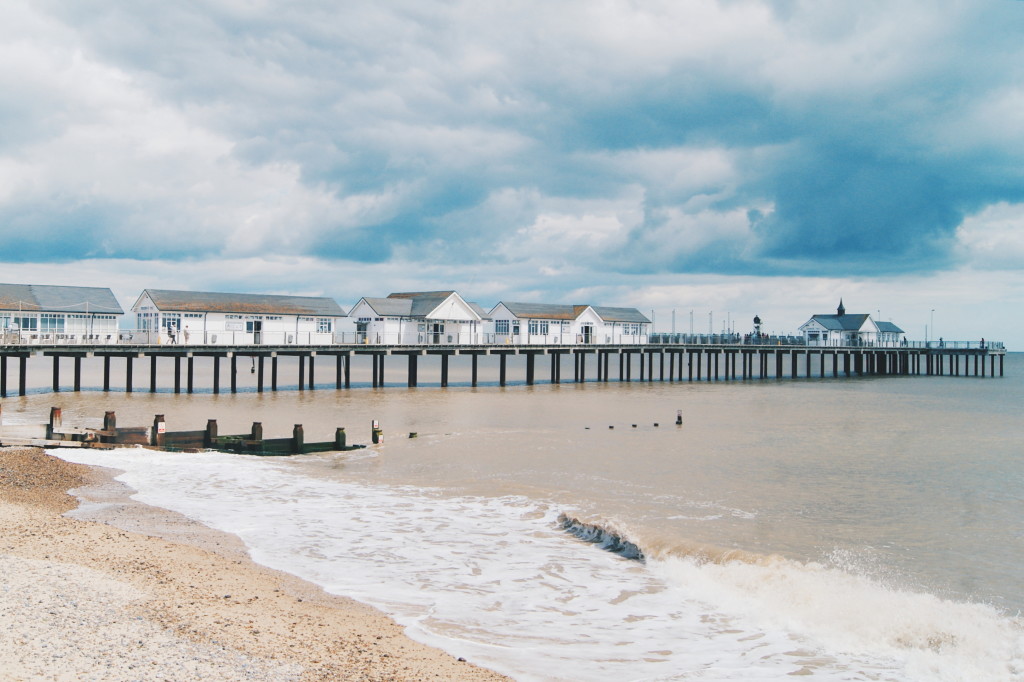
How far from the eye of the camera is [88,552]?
9.25 meters

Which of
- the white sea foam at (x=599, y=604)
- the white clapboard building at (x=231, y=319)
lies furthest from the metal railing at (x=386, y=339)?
the white sea foam at (x=599, y=604)

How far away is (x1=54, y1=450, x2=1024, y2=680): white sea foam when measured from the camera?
24.6 ft

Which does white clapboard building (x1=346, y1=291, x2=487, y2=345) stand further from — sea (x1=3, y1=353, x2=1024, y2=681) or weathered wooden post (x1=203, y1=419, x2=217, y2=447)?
weathered wooden post (x1=203, y1=419, x2=217, y2=447)

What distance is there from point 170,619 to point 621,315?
60177 millimetres

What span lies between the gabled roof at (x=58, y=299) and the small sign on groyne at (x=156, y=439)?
2223 cm

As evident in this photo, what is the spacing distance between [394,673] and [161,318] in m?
40.5

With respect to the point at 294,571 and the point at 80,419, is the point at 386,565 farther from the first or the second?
the point at 80,419

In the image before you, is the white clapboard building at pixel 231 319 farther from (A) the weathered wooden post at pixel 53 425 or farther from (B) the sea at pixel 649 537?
(A) the weathered wooden post at pixel 53 425

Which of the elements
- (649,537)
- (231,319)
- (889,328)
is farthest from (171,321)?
(889,328)

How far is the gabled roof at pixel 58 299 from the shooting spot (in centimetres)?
3862

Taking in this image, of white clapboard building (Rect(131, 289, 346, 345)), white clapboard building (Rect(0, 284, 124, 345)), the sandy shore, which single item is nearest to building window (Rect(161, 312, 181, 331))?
white clapboard building (Rect(131, 289, 346, 345))

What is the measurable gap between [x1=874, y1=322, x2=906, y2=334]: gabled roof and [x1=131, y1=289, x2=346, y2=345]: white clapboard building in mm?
65618

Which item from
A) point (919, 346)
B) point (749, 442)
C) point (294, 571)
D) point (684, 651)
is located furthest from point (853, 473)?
point (919, 346)

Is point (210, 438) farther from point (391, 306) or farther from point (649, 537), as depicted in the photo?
point (391, 306)
